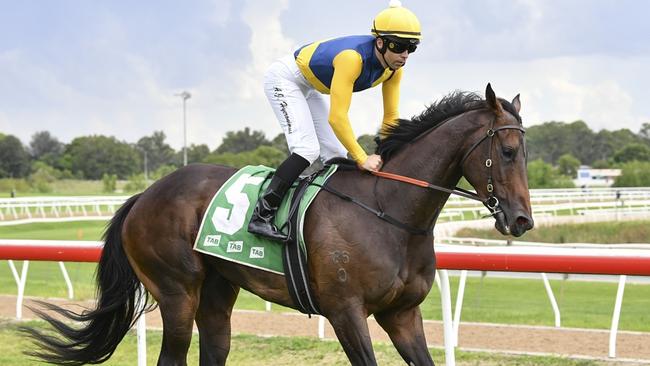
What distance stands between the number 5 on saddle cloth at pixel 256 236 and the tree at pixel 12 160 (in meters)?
73.1

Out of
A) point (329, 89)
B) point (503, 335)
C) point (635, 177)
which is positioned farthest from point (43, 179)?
point (329, 89)

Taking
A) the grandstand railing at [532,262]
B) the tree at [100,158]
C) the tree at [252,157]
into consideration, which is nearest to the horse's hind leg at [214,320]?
the grandstand railing at [532,262]

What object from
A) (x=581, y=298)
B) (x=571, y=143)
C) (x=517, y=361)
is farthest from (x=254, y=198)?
(x=571, y=143)

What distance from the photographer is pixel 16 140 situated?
76.6 m

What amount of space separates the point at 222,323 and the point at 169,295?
336mm

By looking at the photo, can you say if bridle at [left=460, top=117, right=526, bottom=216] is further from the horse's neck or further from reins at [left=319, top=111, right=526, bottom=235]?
the horse's neck

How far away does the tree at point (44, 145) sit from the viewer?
93.4 m

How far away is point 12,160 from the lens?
7512 cm

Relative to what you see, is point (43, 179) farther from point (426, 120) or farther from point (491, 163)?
point (491, 163)

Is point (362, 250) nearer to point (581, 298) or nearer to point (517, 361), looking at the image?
point (517, 361)

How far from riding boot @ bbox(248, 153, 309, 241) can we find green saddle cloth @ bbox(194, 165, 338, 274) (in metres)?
0.04

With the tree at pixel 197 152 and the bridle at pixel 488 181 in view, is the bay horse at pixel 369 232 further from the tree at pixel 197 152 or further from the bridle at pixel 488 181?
the tree at pixel 197 152

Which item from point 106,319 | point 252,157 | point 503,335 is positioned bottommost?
point 503,335

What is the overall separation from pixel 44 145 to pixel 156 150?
1414 cm
